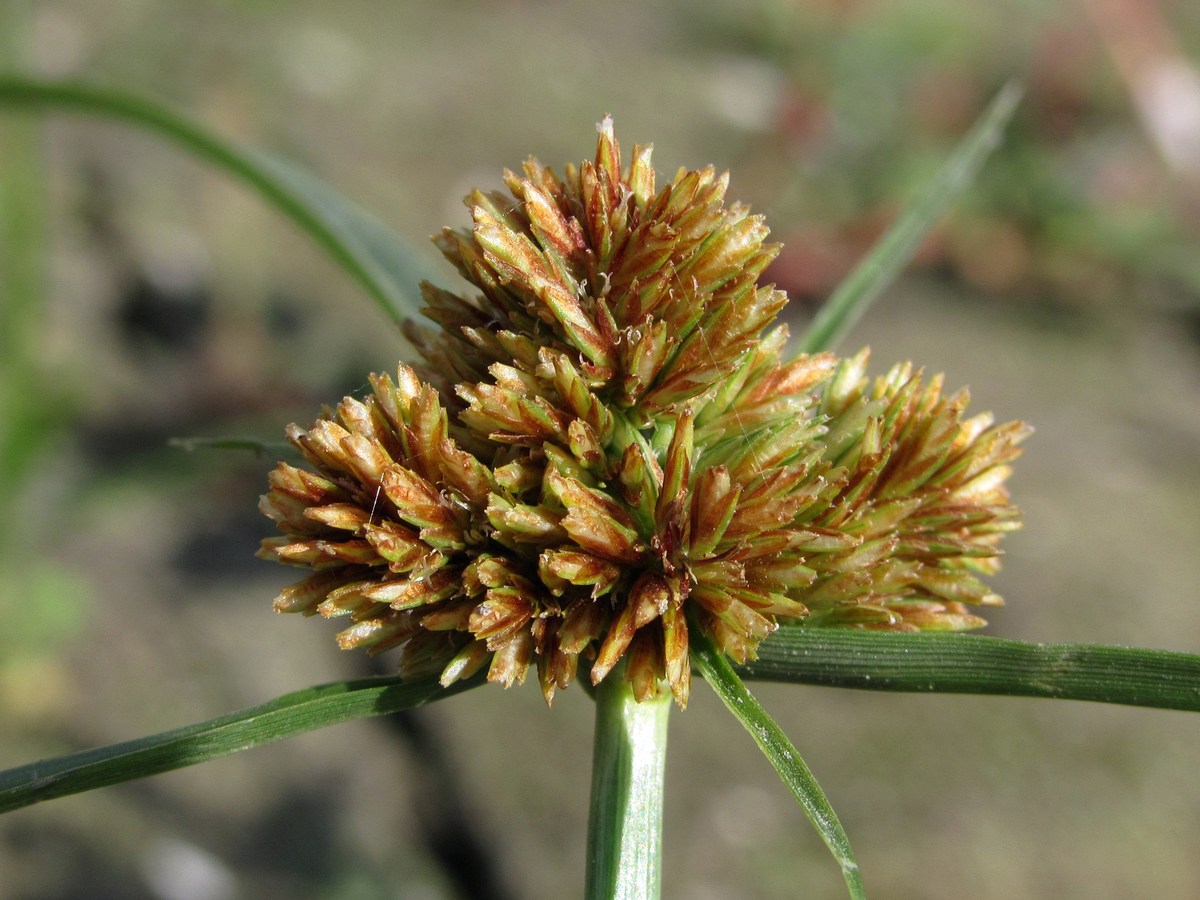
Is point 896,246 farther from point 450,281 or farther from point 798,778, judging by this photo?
point 450,281

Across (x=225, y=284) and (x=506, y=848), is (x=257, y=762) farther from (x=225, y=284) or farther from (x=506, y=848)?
(x=225, y=284)

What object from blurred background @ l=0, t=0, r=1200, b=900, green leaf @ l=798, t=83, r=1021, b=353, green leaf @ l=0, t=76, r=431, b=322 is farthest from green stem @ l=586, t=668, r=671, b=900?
blurred background @ l=0, t=0, r=1200, b=900

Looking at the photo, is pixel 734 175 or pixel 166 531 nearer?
pixel 166 531

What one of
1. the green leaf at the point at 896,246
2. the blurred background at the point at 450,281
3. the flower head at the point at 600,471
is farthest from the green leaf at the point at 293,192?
the blurred background at the point at 450,281

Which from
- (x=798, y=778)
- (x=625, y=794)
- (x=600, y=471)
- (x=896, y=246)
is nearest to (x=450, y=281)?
(x=896, y=246)

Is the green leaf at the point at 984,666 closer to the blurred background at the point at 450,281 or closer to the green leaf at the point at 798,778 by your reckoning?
the green leaf at the point at 798,778

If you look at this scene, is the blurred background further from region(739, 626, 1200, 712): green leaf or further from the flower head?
region(739, 626, 1200, 712): green leaf

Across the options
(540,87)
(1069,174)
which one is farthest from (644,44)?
(1069,174)
